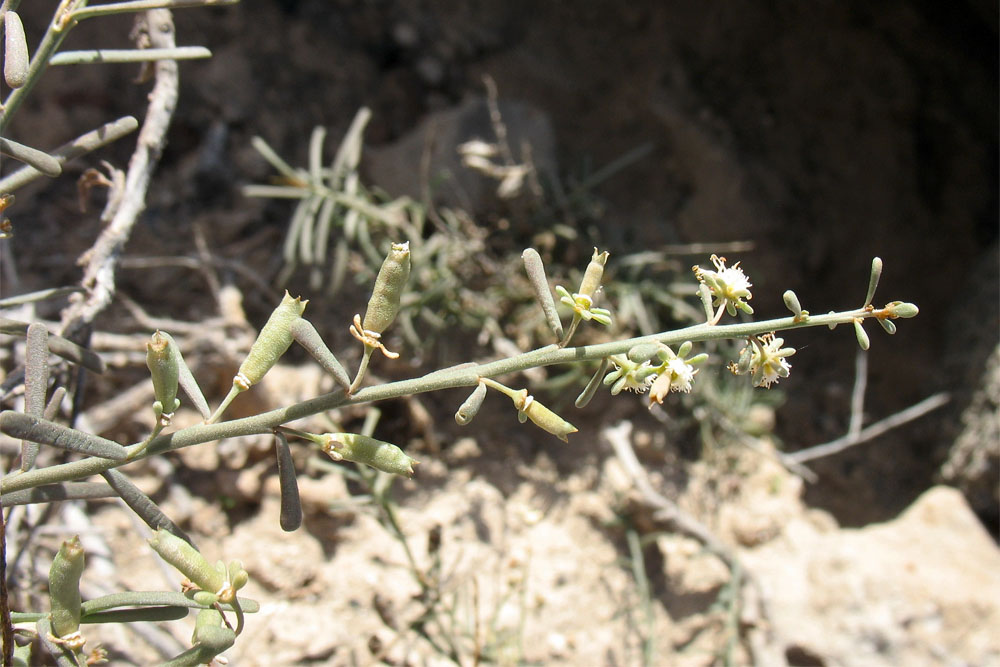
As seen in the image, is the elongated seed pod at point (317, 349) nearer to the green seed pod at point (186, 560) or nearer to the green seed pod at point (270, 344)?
the green seed pod at point (270, 344)

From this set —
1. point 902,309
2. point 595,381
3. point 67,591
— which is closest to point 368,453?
point 595,381

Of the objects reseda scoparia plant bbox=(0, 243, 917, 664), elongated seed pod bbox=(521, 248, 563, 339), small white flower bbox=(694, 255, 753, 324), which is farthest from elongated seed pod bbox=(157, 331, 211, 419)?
small white flower bbox=(694, 255, 753, 324)

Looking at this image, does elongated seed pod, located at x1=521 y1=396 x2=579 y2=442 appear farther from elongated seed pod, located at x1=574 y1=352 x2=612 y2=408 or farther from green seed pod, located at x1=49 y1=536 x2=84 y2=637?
green seed pod, located at x1=49 y1=536 x2=84 y2=637

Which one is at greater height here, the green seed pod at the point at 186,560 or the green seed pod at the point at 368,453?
the green seed pod at the point at 368,453

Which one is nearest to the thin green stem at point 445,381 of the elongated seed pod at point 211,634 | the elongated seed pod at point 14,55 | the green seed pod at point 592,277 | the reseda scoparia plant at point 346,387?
the reseda scoparia plant at point 346,387

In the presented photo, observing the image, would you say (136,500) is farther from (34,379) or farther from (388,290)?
(388,290)

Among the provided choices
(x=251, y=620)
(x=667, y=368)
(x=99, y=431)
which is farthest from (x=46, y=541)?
(x=667, y=368)

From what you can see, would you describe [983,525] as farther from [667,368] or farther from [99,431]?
[99,431]
